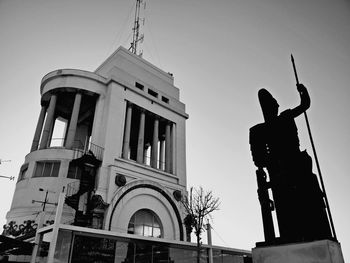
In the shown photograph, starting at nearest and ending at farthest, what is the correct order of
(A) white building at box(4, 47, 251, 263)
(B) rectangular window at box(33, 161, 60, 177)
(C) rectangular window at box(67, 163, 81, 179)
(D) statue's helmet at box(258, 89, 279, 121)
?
(D) statue's helmet at box(258, 89, 279, 121)
(A) white building at box(4, 47, 251, 263)
(B) rectangular window at box(33, 161, 60, 177)
(C) rectangular window at box(67, 163, 81, 179)

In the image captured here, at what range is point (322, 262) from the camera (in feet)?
14.8

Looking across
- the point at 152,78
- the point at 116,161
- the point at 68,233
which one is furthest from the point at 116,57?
the point at 68,233

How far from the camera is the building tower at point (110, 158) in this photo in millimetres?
21391

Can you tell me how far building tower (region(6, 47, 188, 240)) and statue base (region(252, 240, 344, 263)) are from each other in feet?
57.0

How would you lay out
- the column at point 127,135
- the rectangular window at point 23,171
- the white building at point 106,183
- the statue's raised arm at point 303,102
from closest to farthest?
the statue's raised arm at point 303,102, the white building at point 106,183, the rectangular window at point 23,171, the column at point 127,135

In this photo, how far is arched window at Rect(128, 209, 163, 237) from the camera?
2370 cm

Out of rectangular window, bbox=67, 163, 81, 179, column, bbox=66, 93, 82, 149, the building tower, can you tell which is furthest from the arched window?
column, bbox=66, 93, 82, 149

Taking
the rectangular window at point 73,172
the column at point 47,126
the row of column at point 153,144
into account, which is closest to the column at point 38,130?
the column at point 47,126

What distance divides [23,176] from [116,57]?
52.5 feet

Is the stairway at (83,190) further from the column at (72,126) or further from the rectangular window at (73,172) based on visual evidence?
the column at (72,126)

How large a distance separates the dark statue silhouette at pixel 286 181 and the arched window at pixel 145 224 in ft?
63.5

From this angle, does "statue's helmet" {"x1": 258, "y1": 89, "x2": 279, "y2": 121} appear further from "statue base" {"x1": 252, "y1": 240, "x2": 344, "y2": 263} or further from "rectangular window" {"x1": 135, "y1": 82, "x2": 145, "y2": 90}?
"rectangular window" {"x1": 135, "y1": 82, "x2": 145, "y2": 90}

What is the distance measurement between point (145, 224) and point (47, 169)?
33.3 ft

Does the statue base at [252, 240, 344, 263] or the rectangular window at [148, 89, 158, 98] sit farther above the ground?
the rectangular window at [148, 89, 158, 98]
